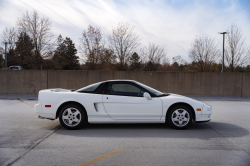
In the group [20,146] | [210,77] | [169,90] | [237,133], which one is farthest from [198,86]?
[20,146]

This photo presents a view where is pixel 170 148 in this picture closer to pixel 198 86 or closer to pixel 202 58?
pixel 198 86

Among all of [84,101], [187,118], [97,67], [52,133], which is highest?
[97,67]

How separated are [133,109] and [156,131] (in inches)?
32.8

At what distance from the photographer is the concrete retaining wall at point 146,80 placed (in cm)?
1648

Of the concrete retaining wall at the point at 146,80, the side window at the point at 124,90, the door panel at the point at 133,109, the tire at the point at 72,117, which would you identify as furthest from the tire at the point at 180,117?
the concrete retaining wall at the point at 146,80

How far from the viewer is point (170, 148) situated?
14.1ft

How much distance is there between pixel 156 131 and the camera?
223 inches

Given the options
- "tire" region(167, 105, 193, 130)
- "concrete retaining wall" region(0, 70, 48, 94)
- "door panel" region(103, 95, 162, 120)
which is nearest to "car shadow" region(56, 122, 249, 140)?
"tire" region(167, 105, 193, 130)

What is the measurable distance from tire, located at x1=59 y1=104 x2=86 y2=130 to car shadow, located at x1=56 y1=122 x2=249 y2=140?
0.52 ft

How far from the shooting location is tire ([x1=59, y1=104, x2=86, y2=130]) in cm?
575

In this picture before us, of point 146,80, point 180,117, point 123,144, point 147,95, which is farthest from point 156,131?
point 146,80

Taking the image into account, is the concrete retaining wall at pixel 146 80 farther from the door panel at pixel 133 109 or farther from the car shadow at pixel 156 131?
the door panel at pixel 133 109

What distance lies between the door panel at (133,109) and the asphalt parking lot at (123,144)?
1.25ft

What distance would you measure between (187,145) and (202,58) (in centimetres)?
2109
